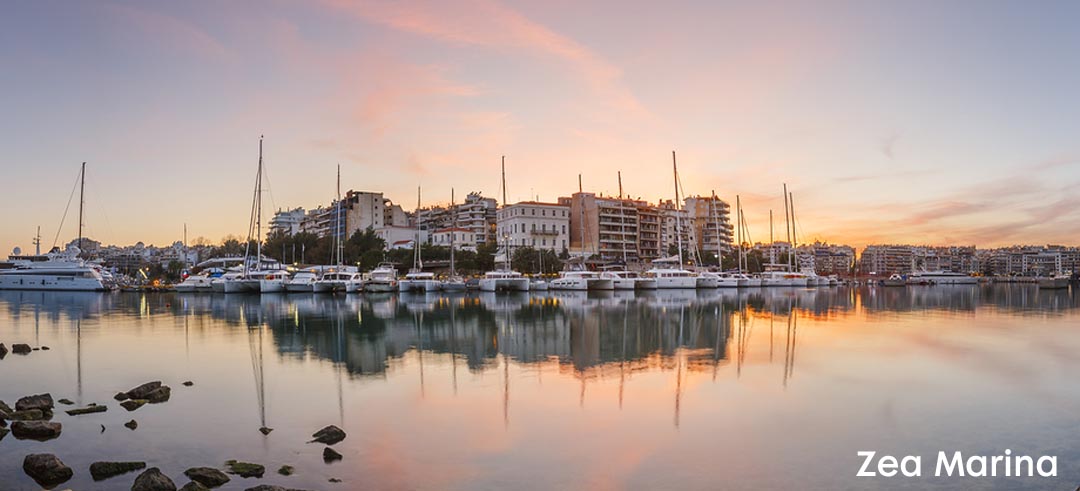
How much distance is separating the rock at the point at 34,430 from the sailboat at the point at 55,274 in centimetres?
7099

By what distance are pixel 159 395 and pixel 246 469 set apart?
22.7 feet

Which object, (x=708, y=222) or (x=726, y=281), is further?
(x=708, y=222)

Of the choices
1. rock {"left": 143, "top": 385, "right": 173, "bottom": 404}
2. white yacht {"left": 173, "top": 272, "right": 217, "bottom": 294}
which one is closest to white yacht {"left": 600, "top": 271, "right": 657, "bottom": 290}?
white yacht {"left": 173, "top": 272, "right": 217, "bottom": 294}

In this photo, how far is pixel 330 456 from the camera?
1122 cm

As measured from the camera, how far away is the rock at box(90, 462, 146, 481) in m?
10.2

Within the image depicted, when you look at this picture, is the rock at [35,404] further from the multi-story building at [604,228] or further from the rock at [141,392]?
the multi-story building at [604,228]

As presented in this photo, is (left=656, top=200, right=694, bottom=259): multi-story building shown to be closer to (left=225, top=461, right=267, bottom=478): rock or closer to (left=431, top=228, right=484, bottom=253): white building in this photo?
(left=431, top=228, right=484, bottom=253): white building

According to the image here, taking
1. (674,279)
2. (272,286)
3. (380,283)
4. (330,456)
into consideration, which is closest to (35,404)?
(330,456)

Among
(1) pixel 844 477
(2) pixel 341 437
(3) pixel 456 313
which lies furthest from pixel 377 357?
(3) pixel 456 313

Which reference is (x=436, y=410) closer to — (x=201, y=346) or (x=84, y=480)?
(x=84, y=480)

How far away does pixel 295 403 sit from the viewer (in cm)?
1545

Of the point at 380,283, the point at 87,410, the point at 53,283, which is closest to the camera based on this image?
the point at 87,410

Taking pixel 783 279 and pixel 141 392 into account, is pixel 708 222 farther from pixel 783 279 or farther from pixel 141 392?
pixel 141 392

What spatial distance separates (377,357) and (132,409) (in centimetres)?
849
